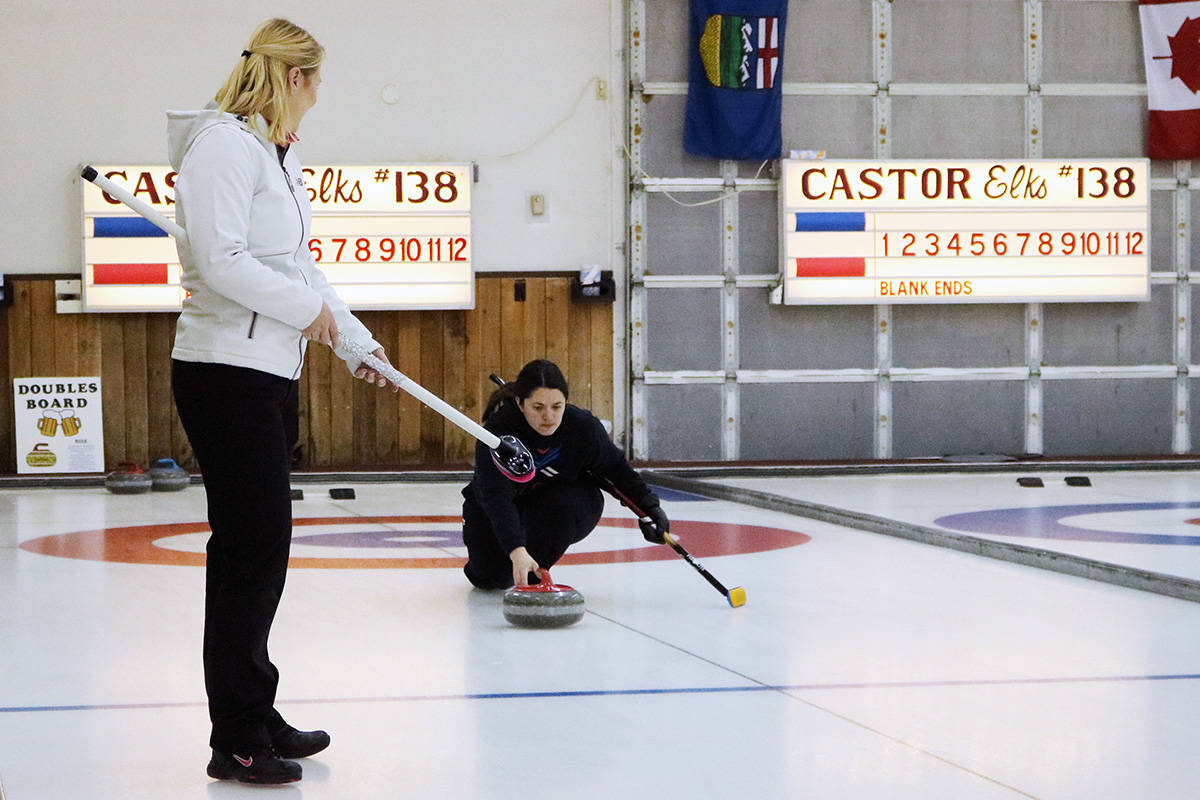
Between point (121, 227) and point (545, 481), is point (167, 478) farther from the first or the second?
point (545, 481)

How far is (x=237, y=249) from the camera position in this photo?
2551mm

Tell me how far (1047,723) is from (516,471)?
1400 millimetres

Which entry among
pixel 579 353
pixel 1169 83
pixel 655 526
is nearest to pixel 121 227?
pixel 579 353

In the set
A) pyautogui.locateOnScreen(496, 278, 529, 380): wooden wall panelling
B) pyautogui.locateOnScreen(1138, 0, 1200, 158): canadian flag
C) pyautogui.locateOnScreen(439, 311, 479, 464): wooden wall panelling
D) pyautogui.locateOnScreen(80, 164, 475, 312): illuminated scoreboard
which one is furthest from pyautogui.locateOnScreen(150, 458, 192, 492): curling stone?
pyautogui.locateOnScreen(1138, 0, 1200, 158): canadian flag

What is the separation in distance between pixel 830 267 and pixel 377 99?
3262 millimetres

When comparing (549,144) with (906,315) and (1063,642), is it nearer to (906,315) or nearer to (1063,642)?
(906,315)

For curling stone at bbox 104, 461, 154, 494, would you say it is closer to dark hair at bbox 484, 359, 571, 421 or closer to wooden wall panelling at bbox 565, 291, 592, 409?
wooden wall panelling at bbox 565, 291, 592, 409

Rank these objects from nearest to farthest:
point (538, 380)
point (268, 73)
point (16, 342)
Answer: point (268, 73) → point (538, 380) → point (16, 342)

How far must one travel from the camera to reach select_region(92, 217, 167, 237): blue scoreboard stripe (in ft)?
32.1

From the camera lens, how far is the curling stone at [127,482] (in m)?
8.65

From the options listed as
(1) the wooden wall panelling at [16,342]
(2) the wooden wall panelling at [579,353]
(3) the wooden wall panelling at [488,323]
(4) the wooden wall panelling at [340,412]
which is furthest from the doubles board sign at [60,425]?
(2) the wooden wall panelling at [579,353]

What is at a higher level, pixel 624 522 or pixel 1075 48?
pixel 1075 48

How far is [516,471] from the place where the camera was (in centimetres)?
372

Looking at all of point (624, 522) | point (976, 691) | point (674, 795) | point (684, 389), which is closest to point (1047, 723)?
point (976, 691)
